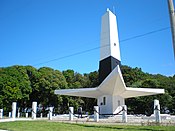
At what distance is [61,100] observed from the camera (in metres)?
42.8

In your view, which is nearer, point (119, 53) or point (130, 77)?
point (119, 53)

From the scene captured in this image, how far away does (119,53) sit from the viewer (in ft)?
92.8

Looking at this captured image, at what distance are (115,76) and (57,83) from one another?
22365 millimetres

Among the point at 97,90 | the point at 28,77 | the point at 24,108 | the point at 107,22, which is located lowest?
the point at 24,108

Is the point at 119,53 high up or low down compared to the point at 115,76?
up

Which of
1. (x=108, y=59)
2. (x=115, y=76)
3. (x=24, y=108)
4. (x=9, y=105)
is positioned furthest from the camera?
(x=24, y=108)

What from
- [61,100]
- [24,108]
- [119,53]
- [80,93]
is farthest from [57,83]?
[119,53]

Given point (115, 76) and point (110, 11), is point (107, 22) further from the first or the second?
point (115, 76)

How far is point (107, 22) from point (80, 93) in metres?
9.43

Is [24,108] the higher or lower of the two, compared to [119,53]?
lower

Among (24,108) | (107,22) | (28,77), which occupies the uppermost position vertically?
(107,22)

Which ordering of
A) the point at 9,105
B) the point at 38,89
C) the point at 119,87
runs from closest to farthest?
the point at 119,87 < the point at 9,105 < the point at 38,89

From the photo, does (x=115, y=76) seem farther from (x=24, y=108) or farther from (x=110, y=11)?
(x=24, y=108)

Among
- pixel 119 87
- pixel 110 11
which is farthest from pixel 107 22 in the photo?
pixel 119 87
